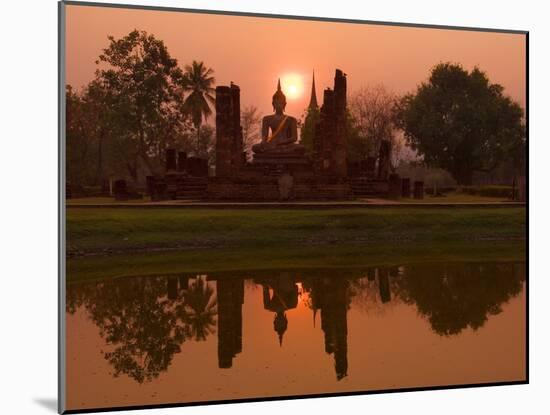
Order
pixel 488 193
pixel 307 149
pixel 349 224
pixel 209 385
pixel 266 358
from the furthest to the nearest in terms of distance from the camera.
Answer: pixel 307 149, pixel 488 193, pixel 349 224, pixel 266 358, pixel 209 385

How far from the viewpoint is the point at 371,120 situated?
9.83 m

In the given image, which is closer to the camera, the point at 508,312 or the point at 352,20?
the point at 352,20

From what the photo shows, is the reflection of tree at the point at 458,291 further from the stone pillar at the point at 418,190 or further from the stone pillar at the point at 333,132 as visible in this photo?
the stone pillar at the point at 333,132

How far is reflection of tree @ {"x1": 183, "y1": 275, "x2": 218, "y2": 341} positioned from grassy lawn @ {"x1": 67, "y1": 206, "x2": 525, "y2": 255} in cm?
62

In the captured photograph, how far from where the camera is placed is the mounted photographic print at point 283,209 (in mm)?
6820

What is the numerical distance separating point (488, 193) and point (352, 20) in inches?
135

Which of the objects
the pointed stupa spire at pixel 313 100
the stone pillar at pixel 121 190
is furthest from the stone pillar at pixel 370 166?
the stone pillar at pixel 121 190

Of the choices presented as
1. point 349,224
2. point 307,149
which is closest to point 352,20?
point 349,224

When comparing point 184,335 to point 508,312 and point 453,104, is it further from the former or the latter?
point 453,104

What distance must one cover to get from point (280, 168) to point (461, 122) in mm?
2497

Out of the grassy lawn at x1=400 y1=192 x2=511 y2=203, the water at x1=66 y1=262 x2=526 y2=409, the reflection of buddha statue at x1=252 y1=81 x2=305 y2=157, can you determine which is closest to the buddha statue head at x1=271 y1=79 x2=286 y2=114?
the reflection of buddha statue at x1=252 y1=81 x2=305 y2=157

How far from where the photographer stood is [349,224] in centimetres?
885

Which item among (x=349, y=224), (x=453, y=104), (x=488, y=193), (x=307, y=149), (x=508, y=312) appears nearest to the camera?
(x=508, y=312)

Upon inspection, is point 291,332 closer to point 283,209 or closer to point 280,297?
point 280,297
